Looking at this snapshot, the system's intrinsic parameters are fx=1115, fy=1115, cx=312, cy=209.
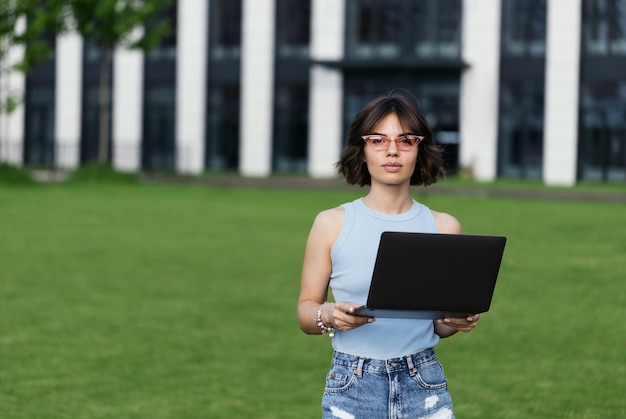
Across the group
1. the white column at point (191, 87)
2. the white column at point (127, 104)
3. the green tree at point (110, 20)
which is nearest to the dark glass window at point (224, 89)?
the white column at point (191, 87)

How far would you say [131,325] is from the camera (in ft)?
32.9

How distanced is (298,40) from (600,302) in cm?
3488

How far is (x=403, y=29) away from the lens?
43.2m

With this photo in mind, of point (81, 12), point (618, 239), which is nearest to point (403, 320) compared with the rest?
point (618, 239)

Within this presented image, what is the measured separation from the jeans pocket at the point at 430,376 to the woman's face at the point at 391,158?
609 millimetres

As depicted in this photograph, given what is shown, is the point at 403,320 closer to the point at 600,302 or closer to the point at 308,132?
the point at 600,302

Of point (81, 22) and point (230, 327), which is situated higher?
point (81, 22)

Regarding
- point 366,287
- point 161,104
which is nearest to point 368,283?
point 366,287

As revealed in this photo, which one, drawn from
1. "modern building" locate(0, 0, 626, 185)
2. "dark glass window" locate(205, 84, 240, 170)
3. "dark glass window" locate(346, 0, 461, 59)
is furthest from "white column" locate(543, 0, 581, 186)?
"dark glass window" locate(205, 84, 240, 170)

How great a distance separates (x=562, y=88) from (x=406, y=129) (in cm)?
3803

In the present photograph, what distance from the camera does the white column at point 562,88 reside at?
1591 inches

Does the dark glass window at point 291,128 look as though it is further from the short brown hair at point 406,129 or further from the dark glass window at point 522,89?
the short brown hair at point 406,129

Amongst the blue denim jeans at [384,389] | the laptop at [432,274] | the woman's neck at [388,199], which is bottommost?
the blue denim jeans at [384,389]

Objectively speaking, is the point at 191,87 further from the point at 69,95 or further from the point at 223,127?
the point at 69,95
